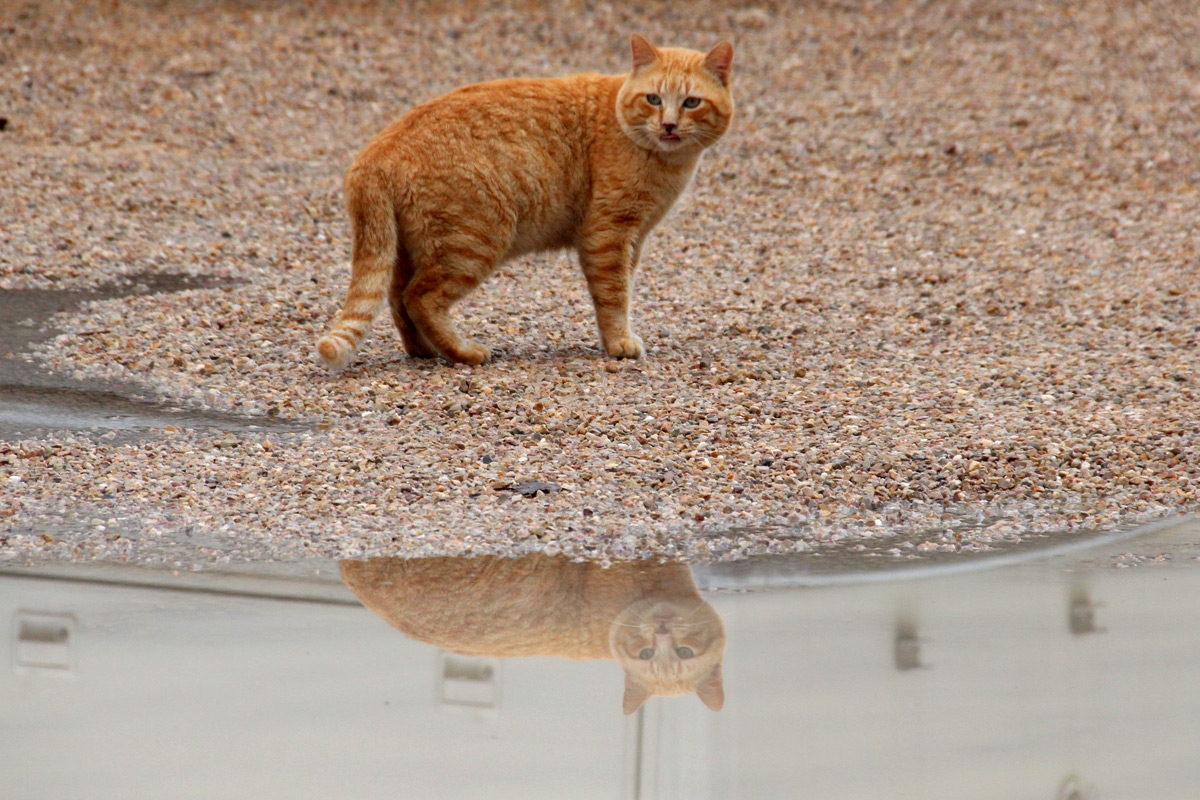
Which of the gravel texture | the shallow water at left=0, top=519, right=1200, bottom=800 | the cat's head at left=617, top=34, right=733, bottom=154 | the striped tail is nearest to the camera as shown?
the shallow water at left=0, top=519, right=1200, bottom=800

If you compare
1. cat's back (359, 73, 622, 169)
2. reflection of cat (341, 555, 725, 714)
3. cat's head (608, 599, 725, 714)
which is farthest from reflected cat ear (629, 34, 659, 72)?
cat's head (608, 599, 725, 714)

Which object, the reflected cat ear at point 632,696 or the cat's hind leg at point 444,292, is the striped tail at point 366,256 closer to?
the cat's hind leg at point 444,292

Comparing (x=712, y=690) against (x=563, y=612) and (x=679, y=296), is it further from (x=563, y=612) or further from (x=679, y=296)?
(x=679, y=296)

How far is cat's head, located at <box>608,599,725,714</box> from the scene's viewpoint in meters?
2.64

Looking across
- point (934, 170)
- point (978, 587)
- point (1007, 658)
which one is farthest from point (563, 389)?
point (934, 170)

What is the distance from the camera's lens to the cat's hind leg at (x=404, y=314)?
198 inches

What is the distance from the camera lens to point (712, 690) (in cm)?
264

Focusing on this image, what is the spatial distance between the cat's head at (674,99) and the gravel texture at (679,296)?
2.88 feet

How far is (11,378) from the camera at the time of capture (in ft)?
15.9

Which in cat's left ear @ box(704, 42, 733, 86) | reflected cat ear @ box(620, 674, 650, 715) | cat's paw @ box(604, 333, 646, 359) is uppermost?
cat's left ear @ box(704, 42, 733, 86)

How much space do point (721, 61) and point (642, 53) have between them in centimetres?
32

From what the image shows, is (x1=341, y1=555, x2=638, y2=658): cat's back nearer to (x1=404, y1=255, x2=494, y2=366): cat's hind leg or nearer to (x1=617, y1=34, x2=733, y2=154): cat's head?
(x1=404, y1=255, x2=494, y2=366): cat's hind leg

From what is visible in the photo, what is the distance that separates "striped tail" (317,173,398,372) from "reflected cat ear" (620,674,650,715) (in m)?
2.42

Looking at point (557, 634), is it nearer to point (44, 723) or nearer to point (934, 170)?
point (44, 723)
